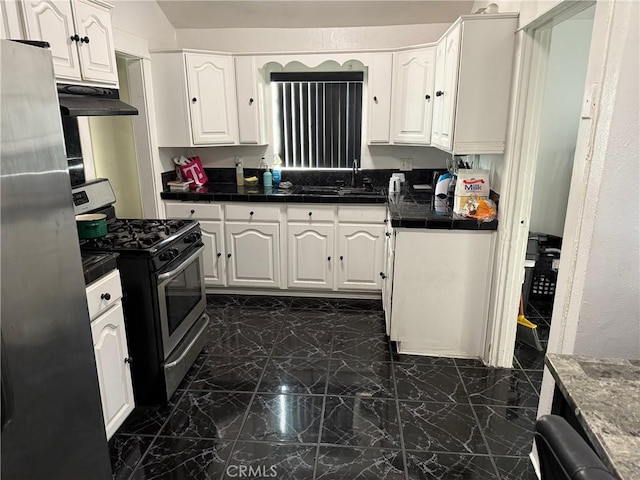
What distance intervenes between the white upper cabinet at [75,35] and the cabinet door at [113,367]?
1.18m

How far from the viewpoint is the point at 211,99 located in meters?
3.71

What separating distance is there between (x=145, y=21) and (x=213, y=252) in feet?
6.41

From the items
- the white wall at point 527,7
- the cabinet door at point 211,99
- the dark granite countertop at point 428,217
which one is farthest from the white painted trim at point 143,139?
the white wall at point 527,7

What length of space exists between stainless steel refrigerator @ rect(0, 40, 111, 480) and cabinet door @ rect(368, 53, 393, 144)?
2.77 m

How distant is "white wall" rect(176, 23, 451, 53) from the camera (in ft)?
12.2

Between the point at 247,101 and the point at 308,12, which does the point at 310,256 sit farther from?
the point at 308,12

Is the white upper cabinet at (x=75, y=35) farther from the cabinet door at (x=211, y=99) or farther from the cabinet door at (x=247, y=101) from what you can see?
the cabinet door at (x=247, y=101)

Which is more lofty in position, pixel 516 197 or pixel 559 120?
pixel 559 120

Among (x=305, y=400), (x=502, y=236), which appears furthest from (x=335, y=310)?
(x=502, y=236)

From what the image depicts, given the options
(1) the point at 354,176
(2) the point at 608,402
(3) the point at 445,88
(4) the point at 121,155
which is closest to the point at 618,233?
(2) the point at 608,402

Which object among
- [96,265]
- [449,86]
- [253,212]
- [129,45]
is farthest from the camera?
[253,212]

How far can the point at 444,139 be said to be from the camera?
286 centimetres

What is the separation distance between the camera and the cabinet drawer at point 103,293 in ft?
6.08

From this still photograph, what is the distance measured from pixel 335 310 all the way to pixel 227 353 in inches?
41.1
